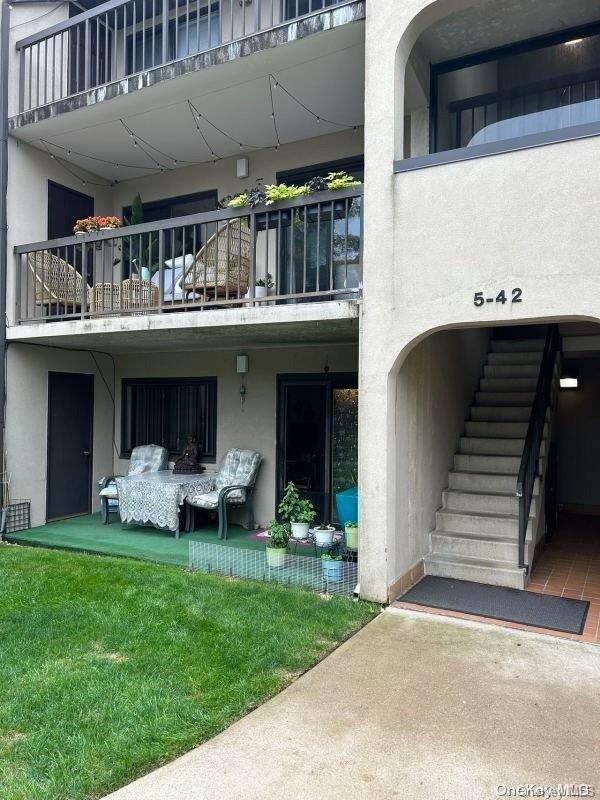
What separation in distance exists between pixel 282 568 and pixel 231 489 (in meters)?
1.85

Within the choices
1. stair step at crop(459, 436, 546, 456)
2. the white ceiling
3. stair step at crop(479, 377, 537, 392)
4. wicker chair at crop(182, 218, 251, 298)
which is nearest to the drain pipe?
wicker chair at crop(182, 218, 251, 298)

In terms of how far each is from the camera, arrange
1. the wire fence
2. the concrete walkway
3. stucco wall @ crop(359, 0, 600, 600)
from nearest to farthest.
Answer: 1. the concrete walkway
2. stucco wall @ crop(359, 0, 600, 600)
3. the wire fence

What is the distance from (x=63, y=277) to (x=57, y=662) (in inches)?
212

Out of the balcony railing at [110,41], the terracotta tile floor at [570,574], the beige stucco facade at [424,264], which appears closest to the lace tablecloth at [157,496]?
the beige stucco facade at [424,264]

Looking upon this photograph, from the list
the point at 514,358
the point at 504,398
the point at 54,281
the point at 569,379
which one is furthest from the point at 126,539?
the point at 569,379

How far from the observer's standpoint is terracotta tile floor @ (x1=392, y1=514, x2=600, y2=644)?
472 cm

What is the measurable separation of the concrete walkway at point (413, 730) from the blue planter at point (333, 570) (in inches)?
47.7

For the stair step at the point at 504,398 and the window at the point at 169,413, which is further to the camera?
the window at the point at 169,413

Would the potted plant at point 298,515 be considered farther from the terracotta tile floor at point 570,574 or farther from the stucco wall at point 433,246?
the terracotta tile floor at point 570,574

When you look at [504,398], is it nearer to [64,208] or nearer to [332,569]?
[332,569]

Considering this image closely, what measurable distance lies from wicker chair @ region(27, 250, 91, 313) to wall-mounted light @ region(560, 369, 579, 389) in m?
7.54

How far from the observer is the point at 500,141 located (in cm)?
467

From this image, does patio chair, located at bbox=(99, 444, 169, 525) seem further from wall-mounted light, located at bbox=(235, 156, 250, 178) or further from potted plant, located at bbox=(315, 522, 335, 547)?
wall-mounted light, located at bbox=(235, 156, 250, 178)

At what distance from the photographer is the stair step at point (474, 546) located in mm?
5754
